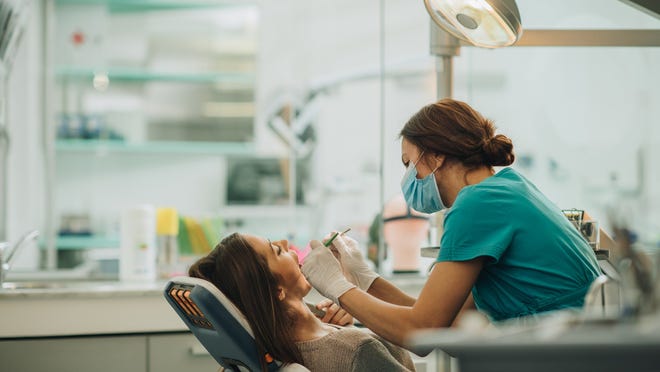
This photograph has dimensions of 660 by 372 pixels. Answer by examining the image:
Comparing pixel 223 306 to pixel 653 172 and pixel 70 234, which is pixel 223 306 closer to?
pixel 653 172

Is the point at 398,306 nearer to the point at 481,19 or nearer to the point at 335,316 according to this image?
the point at 335,316

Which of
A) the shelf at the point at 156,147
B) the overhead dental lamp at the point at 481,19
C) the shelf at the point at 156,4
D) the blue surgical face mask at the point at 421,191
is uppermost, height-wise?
the shelf at the point at 156,4

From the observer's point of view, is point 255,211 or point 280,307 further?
point 255,211

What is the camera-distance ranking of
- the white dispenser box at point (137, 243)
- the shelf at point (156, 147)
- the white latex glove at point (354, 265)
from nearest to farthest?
the white latex glove at point (354, 265) → the white dispenser box at point (137, 243) → the shelf at point (156, 147)

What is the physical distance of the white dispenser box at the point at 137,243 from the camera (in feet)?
8.30

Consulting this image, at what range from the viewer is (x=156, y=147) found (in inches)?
173

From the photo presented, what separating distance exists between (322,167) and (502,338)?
155 inches

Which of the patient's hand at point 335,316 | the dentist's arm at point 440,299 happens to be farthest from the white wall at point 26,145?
the dentist's arm at point 440,299

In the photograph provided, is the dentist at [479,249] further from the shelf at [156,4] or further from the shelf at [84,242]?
the shelf at [156,4]

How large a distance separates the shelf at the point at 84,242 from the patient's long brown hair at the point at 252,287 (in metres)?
2.83

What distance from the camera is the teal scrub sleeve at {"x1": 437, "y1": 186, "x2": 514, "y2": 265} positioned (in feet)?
4.76

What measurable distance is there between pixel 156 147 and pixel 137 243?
194 cm

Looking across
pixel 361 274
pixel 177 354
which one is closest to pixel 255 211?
pixel 177 354

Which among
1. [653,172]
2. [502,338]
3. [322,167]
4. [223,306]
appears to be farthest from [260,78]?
[502,338]
